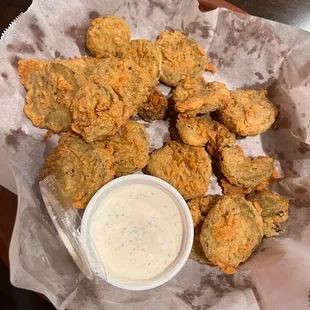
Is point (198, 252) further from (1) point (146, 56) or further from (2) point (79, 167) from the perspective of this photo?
(1) point (146, 56)

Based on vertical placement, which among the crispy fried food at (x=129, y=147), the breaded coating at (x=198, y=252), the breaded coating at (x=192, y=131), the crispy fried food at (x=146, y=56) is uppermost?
the crispy fried food at (x=146, y=56)

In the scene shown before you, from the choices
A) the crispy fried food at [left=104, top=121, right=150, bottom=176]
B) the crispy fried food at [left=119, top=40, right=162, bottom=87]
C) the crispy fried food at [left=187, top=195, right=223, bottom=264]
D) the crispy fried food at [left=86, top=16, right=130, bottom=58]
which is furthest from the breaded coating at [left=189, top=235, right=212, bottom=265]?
the crispy fried food at [left=86, top=16, right=130, bottom=58]

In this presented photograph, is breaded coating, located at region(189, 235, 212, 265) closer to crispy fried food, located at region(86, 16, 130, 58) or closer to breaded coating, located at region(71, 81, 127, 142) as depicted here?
breaded coating, located at region(71, 81, 127, 142)

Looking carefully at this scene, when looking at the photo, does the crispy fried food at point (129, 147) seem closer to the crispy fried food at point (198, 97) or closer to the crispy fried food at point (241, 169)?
the crispy fried food at point (198, 97)

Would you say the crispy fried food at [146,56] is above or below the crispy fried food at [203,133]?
above

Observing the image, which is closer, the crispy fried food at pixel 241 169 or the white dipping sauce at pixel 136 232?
the white dipping sauce at pixel 136 232

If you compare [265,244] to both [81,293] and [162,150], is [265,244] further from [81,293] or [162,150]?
[81,293]

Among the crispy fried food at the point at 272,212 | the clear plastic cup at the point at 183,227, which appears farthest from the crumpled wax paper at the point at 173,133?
the clear plastic cup at the point at 183,227
